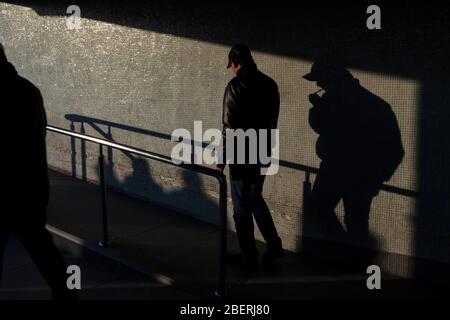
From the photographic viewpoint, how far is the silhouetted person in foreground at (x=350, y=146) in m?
4.20

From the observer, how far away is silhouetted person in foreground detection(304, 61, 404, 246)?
13.8ft

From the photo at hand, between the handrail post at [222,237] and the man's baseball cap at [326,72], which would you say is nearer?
the handrail post at [222,237]

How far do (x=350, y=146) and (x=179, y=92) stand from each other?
1781 millimetres

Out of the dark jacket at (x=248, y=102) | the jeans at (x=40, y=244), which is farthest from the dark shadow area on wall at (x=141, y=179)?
the jeans at (x=40, y=244)

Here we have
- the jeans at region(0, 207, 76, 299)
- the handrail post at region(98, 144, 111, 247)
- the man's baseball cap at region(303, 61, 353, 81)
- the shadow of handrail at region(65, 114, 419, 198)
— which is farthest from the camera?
the handrail post at region(98, 144, 111, 247)

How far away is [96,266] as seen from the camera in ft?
15.1

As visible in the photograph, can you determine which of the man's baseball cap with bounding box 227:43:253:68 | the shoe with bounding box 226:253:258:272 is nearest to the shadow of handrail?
the shoe with bounding box 226:253:258:272

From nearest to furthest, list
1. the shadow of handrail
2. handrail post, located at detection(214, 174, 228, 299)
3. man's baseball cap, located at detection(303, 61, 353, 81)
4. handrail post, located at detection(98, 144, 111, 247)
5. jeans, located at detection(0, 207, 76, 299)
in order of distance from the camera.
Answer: jeans, located at detection(0, 207, 76, 299)
handrail post, located at detection(214, 174, 228, 299)
the shadow of handrail
man's baseball cap, located at detection(303, 61, 353, 81)
handrail post, located at detection(98, 144, 111, 247)

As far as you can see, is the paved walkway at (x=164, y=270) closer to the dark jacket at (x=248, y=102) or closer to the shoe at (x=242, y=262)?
the shoe at (x=242, y=262)

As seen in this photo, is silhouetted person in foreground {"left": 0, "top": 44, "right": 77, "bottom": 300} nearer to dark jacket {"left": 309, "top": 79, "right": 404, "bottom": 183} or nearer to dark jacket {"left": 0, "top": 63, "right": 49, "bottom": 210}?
dark jacket {"left": 0, "top": 63, "right": 49, "bottom": 210}

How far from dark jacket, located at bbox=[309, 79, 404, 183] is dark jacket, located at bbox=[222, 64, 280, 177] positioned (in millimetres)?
448
